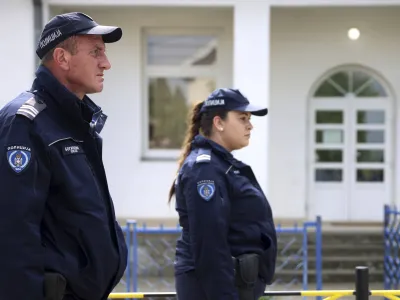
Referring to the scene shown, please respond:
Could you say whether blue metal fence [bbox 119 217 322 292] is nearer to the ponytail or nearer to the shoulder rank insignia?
the ponytail

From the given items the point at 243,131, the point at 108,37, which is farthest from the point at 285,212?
the point at 108,37

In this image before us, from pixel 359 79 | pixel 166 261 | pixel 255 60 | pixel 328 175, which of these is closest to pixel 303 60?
pixel 359 79

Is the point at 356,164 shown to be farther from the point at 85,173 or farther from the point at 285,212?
the point at 85,173

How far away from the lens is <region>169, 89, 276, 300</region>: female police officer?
2.69m

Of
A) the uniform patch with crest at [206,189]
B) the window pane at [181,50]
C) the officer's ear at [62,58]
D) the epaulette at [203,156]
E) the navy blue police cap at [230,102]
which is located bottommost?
the uniform patch with crest at [206,189]

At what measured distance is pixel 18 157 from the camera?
1771 mm

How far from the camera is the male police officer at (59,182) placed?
5.72 ft

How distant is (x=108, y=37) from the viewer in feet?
6.59

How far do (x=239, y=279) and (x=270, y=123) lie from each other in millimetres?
7756

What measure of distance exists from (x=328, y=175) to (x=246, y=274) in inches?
318

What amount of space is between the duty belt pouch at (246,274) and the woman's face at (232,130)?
22.8 inches

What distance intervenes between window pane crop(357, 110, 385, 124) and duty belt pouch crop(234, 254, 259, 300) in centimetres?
813

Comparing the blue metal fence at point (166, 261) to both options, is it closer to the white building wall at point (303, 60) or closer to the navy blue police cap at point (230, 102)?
the white building wall at point (303, 60)

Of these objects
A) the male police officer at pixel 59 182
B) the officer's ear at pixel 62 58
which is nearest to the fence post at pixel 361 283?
the male police officer at pixel 59 182
